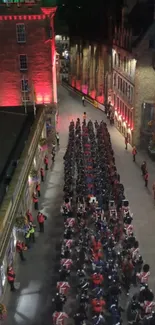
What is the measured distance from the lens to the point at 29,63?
41.7 meters

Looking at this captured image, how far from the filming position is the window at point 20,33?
40094 mm

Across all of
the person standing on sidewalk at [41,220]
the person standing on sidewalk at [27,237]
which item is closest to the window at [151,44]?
the person standing on sidewalk at [41,220]

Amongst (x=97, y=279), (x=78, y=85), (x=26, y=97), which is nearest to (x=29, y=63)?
(x=26, y=97)

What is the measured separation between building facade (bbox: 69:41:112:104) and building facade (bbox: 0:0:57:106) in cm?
1332

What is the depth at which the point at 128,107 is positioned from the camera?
44375 millimetres

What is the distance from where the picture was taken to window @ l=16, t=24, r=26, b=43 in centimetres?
4009

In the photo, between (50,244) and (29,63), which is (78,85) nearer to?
(29,63)

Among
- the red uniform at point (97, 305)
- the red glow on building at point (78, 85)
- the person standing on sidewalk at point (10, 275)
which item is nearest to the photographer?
the red uniform at point (97, 305)

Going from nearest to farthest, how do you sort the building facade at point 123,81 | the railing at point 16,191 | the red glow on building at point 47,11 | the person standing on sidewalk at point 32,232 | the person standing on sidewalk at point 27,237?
the railing at point 16,191 → the person standing on sidewalk at point 27,237 → the person standing on sidewalk at point 32,232 → the red glow on building at point 47,11 → the building facade at point 123,81

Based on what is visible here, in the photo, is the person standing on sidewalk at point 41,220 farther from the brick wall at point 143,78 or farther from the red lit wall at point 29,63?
the red lit wall at point 29,63

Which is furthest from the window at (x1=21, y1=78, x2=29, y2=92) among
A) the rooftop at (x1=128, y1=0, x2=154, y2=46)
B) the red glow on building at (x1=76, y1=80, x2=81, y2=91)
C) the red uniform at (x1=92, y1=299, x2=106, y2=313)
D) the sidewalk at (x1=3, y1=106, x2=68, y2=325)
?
the red uniform at (x1=92, y1=299, x2=106, y2=313)

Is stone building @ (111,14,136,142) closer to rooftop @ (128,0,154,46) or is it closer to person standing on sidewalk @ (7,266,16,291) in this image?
rooftop @ (128,0,154,46)

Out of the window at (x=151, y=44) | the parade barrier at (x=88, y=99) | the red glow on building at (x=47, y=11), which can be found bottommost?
the parade barrier at (x=88, y=99)

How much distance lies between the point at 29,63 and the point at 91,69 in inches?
906
